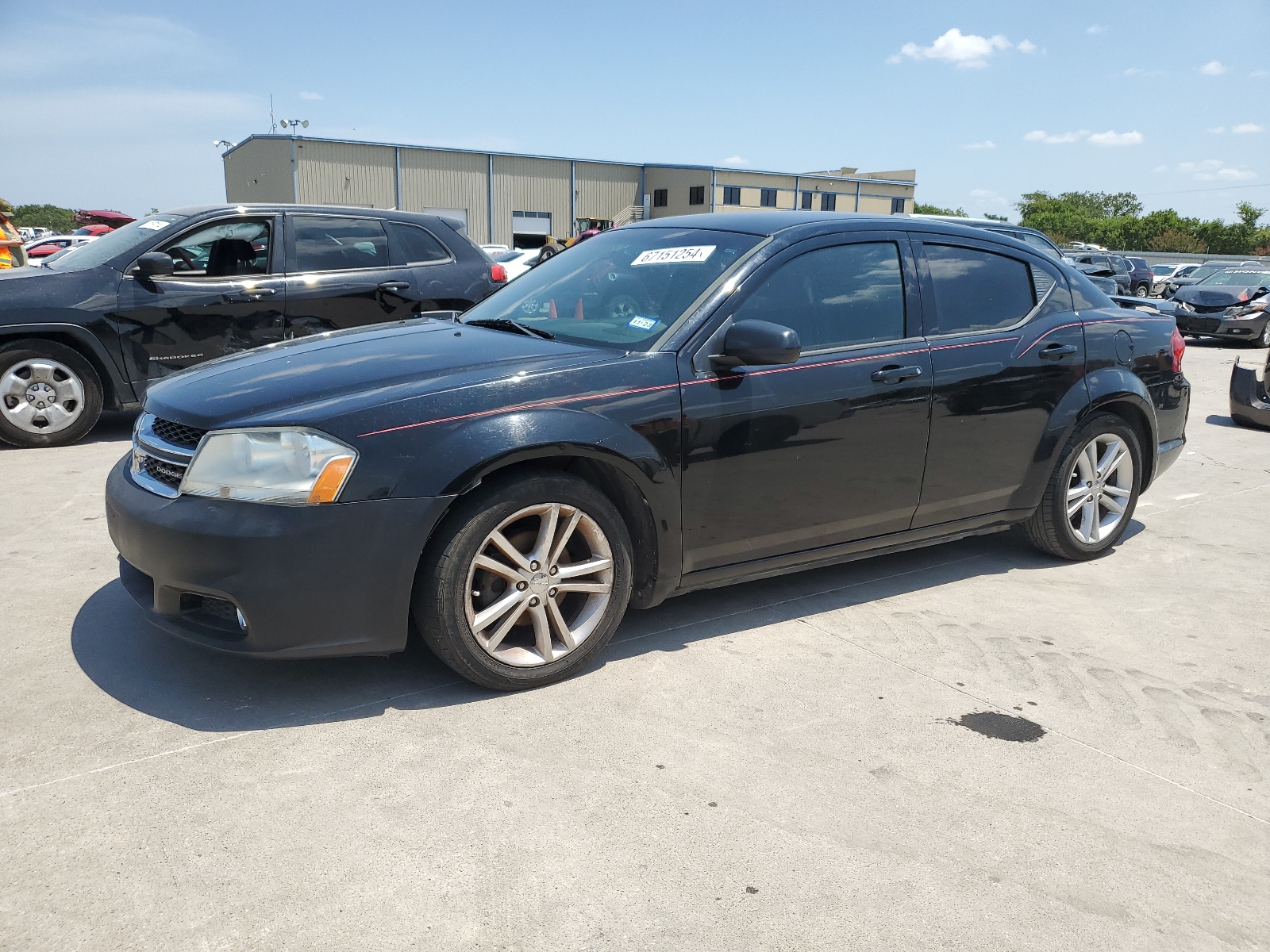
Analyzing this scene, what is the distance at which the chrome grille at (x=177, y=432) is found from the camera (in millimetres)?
3150

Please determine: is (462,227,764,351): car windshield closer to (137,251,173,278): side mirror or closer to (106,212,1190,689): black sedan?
(106,212,1190,689): black sedan

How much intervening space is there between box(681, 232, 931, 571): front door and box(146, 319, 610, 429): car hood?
52 cm

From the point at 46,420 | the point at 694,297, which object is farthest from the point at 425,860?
the point at 46,420

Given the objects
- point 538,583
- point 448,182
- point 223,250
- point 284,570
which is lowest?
point 538,583

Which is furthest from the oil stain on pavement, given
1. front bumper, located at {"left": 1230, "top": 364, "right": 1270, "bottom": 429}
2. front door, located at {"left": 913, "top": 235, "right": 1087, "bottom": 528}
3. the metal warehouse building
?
the metal warehouse building

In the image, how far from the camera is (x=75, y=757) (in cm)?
282

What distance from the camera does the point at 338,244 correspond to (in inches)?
298

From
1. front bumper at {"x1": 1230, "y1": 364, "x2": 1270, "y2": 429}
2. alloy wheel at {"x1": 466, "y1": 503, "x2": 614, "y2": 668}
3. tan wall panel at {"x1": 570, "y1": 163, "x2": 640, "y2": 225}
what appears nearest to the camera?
alloy wheel at {"x1": 466, "y1": 503, "x2": 614, "y2": 668}

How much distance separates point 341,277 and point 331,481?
4990 mm

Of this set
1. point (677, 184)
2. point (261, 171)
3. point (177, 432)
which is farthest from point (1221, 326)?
point (261, 171)

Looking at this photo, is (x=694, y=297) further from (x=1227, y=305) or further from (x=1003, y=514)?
(x=1227, y=305)

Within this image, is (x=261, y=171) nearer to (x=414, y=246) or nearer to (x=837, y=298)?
(x=414, y=246)

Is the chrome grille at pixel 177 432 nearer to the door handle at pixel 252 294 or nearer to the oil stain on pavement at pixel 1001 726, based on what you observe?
the oil stain on pavement at pixel 1001 726

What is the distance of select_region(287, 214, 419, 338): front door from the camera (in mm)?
7340
